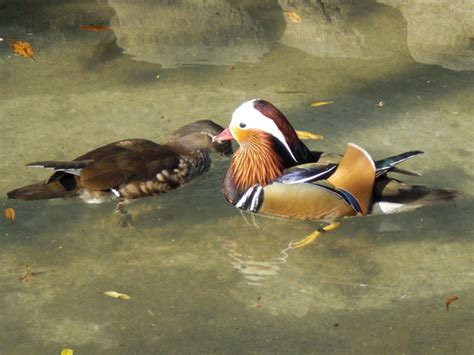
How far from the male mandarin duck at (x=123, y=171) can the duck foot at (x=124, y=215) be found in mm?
46

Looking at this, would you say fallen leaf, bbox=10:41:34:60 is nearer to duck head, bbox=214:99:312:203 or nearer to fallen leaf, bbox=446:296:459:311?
duck head, bbox=214:99:312:203

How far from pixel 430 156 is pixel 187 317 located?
226 cm

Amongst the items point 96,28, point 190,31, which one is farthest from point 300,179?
point 96,28

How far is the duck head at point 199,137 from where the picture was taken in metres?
6.66

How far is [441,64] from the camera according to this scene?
7.89m

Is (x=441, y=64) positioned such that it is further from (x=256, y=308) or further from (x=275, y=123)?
(x=256, y=308)

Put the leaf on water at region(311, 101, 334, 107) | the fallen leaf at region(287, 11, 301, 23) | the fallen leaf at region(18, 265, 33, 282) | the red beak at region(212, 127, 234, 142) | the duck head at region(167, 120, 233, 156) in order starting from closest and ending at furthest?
the fallen leaf at region(18, 265, 33, 282)
the red beak at region(212, 127, 234, 142)
the duck head at region(167, 120, 233, 156)
the leaf on water at region(311, 101, 334, 107)
the fallen leaf at region(287, 11, 301, 23)

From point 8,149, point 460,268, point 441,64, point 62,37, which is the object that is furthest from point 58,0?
point 460,268

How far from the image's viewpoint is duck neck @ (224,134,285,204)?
20.2 feet

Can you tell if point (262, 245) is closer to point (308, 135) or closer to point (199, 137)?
point (199, 137)

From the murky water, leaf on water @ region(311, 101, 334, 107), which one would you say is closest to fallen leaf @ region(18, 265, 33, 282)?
A: the murky water

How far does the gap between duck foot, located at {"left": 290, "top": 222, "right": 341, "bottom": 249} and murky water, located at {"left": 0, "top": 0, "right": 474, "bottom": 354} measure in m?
0.05

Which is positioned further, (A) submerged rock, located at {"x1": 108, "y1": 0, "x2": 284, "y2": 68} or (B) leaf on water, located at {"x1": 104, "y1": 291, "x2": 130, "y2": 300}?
(A) submerged rock, located at {"x1": 108, "y1": 0, "x2": 284, "y2": 68}

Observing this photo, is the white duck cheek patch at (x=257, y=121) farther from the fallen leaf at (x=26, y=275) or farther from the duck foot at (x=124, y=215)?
the fallen leaf at (x=26, y=275)
